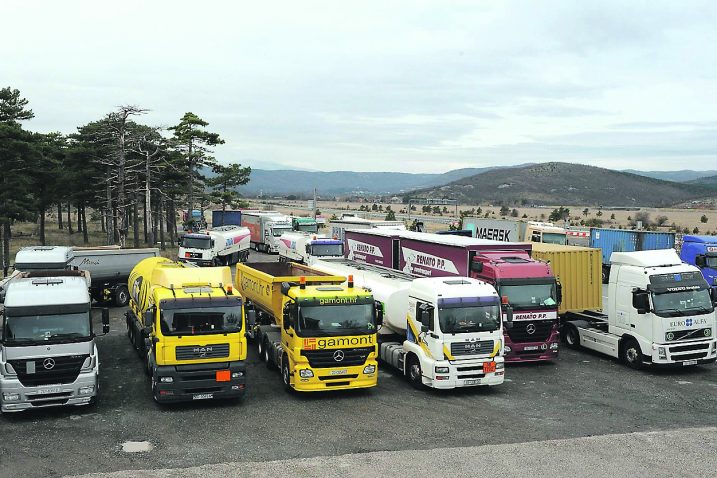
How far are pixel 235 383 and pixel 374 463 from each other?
4.64 meters

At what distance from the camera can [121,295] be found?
31.9 m

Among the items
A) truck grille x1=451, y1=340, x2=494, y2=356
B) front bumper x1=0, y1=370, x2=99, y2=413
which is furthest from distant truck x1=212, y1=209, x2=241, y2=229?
front bumper x1=0, y1=370, x2=99, y2=413

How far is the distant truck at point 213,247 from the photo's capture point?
150 feet

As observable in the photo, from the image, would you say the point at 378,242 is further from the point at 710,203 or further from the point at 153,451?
the point at 710,203

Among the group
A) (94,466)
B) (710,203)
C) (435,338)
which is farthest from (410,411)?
(710,203)

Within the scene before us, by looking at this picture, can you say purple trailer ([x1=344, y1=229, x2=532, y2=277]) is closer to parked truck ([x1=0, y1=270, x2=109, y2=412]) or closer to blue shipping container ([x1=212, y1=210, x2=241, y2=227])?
parked truck ([x1=0, y1=270, x2=109, y2=412])

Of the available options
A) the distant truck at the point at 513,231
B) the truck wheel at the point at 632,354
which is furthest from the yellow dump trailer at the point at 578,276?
the distant truck at the point at 513,231

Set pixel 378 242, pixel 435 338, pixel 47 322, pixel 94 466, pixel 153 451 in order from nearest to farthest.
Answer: pixel 94 466 → pixel 153 451 → pixel 47 322 → pixel 435 338 → pixel 378 242

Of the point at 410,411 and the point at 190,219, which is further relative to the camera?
the point at 190,219

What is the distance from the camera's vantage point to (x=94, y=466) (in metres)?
12.3

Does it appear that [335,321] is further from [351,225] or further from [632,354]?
[351,225]

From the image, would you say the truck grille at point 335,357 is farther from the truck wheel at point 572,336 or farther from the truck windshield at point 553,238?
the truck windshield at point 553,238

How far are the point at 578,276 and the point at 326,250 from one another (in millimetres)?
18076

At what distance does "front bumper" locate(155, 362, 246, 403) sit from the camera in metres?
15.4
